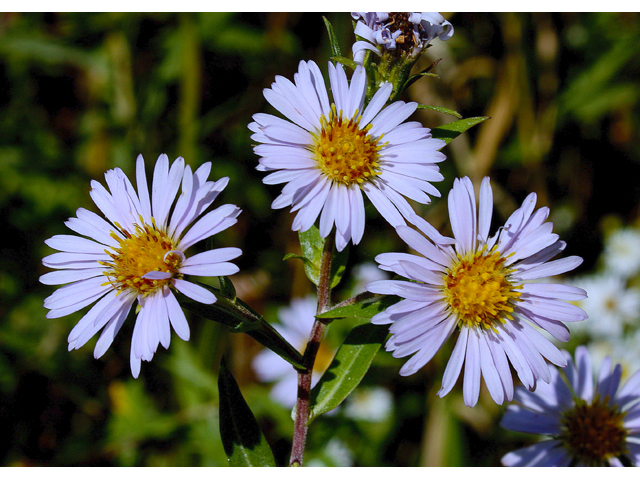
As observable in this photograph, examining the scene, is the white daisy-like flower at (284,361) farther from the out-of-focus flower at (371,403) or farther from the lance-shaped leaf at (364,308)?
the lance-shaped leaf at (364,308)

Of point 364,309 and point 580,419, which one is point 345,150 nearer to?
point 364,309

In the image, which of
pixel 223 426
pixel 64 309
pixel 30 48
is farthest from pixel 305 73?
pixel 30 48

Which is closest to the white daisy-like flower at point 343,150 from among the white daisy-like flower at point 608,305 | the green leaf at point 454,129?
the green leaf at point 454,129

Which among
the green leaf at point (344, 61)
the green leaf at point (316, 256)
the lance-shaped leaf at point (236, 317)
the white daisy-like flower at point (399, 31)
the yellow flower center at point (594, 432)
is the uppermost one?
the white daisy-like flower at point (399, 31)

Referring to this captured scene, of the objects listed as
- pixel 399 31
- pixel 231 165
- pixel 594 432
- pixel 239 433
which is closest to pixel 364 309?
pixel 239 433

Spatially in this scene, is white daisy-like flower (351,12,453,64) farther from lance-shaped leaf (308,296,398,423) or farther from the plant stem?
lance-shaped leaf (308,296,398,423)

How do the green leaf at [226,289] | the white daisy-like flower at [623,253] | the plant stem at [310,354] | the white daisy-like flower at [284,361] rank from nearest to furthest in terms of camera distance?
1. the green leaf at [226,289]
2. the plant stem at [310,354]
3. the white daisy-like flower at [284,361]
4. the white daisy-like flower at [623,253]

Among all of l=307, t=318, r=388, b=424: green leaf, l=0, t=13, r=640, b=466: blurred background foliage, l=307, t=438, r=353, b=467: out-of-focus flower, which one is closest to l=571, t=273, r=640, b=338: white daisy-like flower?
l=0, t=13, r=640, b=466: blurred background foliage
